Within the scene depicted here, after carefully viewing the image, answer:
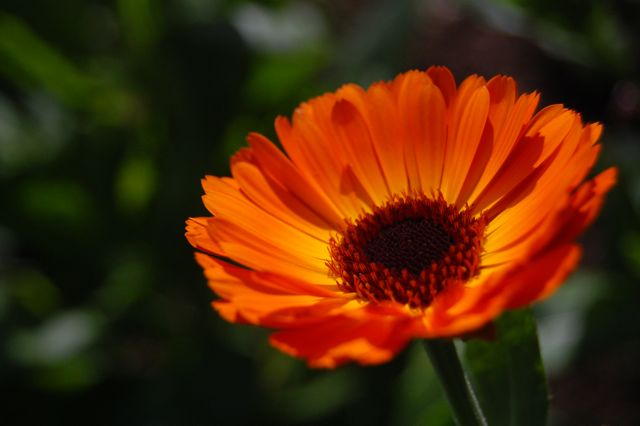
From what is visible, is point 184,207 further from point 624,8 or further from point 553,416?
point 624,8

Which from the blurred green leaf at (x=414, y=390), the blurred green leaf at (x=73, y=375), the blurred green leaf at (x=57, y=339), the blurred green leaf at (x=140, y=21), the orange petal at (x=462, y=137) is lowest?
the blurred green leaf at (x=414, y=390)

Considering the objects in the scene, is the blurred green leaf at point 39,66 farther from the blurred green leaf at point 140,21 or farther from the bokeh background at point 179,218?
the blurred green leaf at point 140,21

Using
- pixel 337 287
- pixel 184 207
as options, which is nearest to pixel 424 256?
pixel 337 287

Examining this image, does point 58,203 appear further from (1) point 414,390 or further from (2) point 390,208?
(2) point 390,208

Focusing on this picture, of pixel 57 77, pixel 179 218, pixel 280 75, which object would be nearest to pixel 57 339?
pixel 179 218

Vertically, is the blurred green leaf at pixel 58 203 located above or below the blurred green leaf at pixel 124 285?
above

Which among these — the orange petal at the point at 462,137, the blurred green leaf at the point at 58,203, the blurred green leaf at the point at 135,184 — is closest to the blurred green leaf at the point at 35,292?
the blurred green leaf at the point at 58,203
